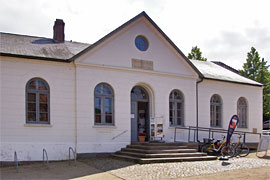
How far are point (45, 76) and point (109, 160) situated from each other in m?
4.46

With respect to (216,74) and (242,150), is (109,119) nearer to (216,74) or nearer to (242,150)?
(242,150)

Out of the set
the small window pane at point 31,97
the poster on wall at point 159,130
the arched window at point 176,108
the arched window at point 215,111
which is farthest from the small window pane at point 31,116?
the arched window at point 215,111

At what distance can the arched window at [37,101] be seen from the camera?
560 inches

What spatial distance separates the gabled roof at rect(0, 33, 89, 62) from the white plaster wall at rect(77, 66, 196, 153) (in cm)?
125

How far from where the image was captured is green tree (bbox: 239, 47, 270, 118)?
35.4 m

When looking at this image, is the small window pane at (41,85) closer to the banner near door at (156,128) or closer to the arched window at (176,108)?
the banner near door at (156,128)

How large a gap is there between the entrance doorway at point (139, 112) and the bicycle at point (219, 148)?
2992 millimetres

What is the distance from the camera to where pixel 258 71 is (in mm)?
35938

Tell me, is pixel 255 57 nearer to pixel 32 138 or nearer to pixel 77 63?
pixel 77 63

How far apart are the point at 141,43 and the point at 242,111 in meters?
8.69

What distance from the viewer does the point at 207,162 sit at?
1373cm

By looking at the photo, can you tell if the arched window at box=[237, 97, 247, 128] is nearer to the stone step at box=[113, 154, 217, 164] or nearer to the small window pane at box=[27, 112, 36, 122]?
the stone step at box=[113, 154, 217, 164]

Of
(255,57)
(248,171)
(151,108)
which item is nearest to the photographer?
(248,171)

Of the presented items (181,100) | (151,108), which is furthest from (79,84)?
(181,100)
